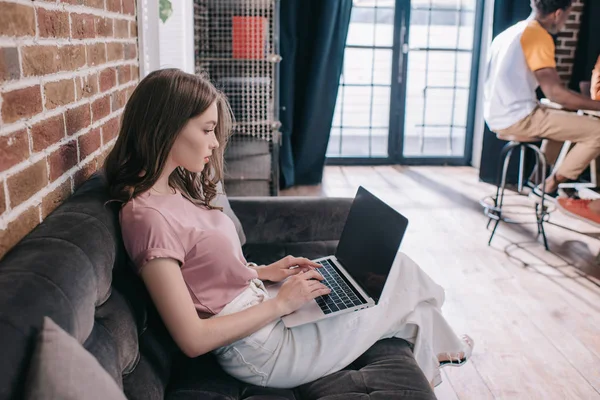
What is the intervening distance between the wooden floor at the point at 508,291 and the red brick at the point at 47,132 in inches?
59.8

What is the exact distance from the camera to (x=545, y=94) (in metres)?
3.59

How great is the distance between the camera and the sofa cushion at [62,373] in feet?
2.48

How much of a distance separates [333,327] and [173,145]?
0.61 m

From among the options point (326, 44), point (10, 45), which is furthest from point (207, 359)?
point (326, 44)

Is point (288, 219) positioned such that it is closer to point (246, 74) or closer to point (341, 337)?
point (341, 337)

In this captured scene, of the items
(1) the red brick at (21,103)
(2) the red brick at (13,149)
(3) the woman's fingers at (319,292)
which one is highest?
(1) the red brick at (21,103)

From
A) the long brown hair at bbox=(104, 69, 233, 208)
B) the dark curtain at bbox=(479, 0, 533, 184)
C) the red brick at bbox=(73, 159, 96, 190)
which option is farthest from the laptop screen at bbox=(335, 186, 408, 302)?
the dark curtain at bbox=(479, 0, 533, 184)

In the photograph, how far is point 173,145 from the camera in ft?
4.64

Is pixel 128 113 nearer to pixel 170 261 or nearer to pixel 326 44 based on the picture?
pixel 170 261

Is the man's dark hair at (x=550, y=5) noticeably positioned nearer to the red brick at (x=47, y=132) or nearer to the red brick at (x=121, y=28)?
the red brick at (x=121, y=28)

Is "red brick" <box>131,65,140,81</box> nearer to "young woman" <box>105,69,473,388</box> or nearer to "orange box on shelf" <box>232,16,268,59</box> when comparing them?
"young woman" <box>105,69,473,388</box>

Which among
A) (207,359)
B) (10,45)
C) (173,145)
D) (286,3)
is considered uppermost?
(286,3)

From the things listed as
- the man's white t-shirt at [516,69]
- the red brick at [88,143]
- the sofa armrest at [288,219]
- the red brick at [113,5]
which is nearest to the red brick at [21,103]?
the red brick at [88,143]

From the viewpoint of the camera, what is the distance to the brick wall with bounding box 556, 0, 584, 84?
4914 mm
